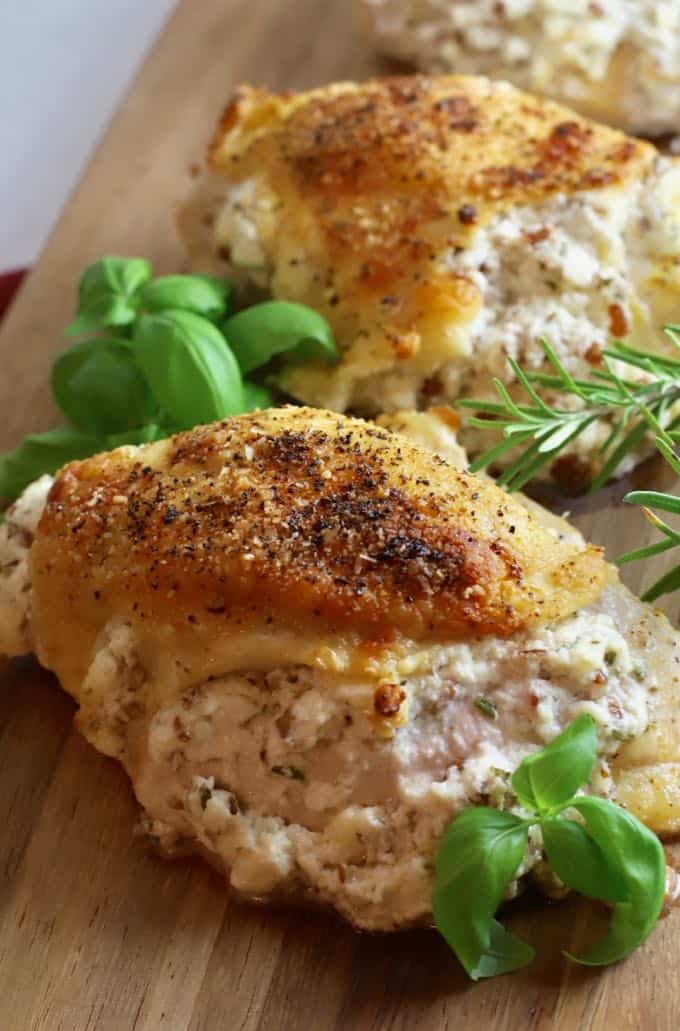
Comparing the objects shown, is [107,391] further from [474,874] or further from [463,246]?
[474,874]

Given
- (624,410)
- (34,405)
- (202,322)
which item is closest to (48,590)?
(202,322)

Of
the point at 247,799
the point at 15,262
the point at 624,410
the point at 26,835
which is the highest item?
the point at 624,410

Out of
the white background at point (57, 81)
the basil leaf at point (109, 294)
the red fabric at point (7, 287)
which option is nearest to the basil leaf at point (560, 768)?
the basil leaf at point (109, 294)

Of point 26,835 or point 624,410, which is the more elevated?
point 624,410

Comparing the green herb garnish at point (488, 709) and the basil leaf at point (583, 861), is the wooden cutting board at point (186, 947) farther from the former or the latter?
the green herb garnish at point (488, 709)

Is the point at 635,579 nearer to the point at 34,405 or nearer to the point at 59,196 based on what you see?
the point at 34,405

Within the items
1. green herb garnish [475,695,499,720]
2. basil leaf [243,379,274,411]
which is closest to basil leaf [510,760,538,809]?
green herb garnish [475,695,499,720]

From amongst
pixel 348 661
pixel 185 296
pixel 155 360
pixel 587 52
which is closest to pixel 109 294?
pixel 185 296
